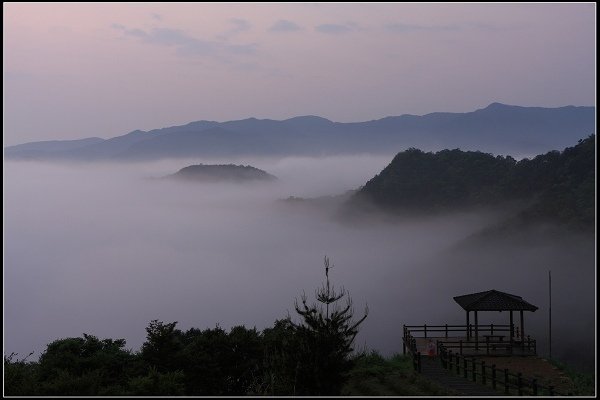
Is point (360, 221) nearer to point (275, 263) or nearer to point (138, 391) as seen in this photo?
point (275, 263)

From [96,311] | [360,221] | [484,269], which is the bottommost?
[96,311]

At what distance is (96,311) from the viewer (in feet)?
535

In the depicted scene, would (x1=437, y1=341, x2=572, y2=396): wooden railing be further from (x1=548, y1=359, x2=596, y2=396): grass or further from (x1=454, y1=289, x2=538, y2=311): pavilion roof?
(x1=454, y1=289, x2=538, y2=311): pavilion roof

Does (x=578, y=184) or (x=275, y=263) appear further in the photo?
(x=275, y=263)

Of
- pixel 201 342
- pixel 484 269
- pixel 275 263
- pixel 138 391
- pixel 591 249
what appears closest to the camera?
pixel 138 391

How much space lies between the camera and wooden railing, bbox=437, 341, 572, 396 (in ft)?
68.4

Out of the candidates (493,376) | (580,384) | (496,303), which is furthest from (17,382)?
(496,303)

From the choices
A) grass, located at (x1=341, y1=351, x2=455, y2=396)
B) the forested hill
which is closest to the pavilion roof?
grass, located at (x1=341, y1=351, x2=455, y2=396)

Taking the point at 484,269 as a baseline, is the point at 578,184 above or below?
above

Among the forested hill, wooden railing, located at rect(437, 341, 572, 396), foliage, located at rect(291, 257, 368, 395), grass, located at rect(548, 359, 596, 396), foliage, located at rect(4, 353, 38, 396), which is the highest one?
the forested hill

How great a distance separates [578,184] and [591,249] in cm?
926

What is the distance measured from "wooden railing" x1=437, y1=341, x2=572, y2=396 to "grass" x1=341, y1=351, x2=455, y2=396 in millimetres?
1419

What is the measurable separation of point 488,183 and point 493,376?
11544 centimetres

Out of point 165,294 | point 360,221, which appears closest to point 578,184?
point 360,221
